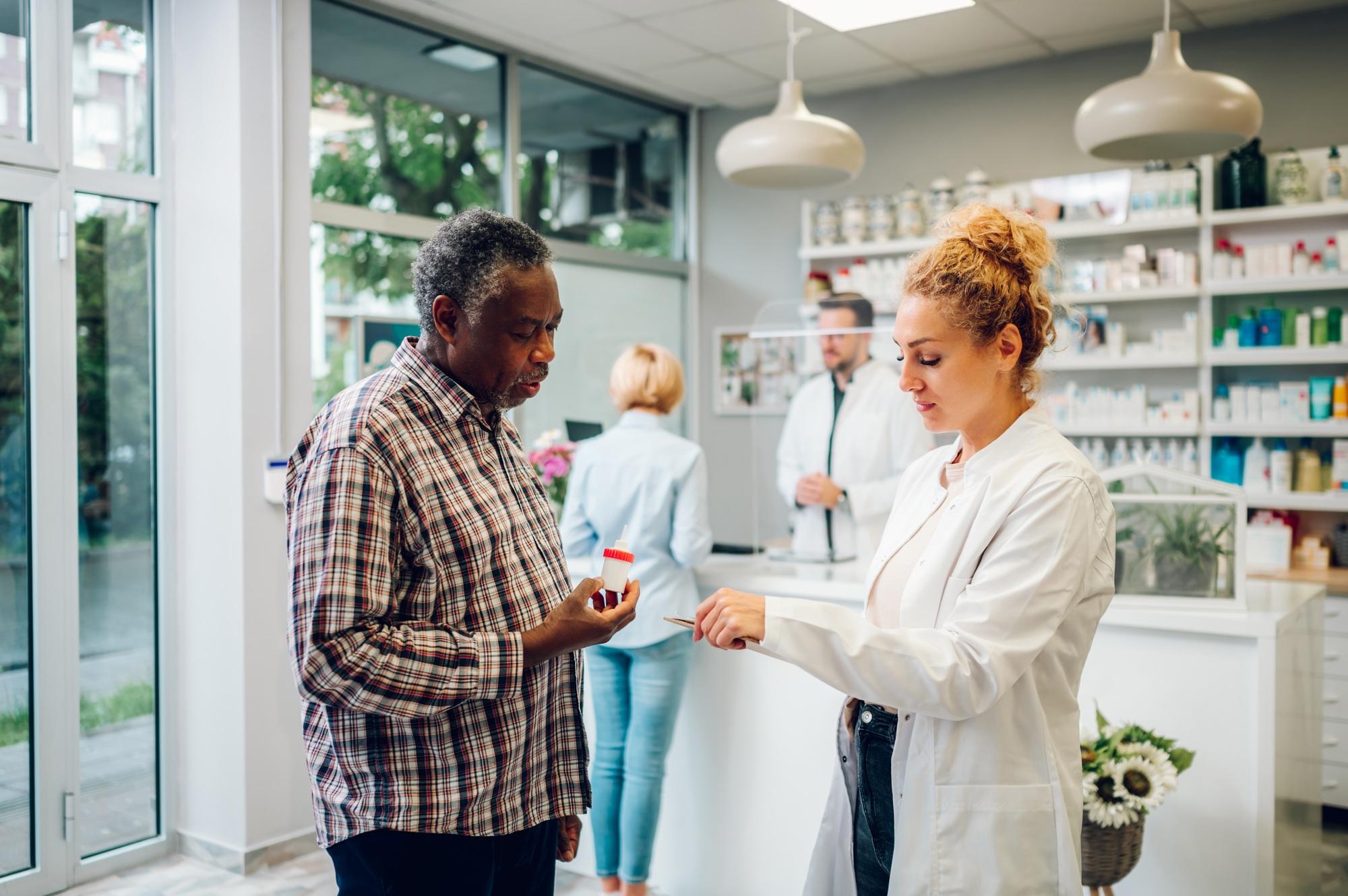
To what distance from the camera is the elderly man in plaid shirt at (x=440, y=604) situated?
1.26 m

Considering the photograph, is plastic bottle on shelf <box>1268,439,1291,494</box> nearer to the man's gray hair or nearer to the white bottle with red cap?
the white bottle with red cap

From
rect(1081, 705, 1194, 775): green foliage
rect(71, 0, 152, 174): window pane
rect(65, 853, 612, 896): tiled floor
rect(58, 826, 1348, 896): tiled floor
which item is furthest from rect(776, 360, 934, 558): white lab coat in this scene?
rect(71, 0, 152, 174): window pane

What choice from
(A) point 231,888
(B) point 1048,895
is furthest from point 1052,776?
(A) point 231,888

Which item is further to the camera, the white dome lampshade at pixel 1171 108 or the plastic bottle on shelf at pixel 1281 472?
the plastic bottle on shelf at pixel 1281 472

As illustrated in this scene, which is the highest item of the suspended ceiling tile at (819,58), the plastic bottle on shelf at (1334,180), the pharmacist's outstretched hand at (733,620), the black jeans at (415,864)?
the suspended ceiling tile at (819,58)

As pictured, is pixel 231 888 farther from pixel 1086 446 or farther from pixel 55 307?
pixel 1086 446

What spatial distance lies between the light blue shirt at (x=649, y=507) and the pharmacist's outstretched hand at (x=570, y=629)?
53.8 inches

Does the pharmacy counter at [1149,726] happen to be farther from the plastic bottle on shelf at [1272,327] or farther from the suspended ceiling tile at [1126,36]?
the suspended ceiling tile at [1126,36]

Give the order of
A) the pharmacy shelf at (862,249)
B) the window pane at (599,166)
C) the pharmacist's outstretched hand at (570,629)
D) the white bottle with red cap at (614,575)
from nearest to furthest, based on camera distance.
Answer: the pharmacist's outstretched hand at (570,629)
the white bottle with red cap at (614,575)
the pharmacy shelf at (862,249)
the window pane at (599,166)

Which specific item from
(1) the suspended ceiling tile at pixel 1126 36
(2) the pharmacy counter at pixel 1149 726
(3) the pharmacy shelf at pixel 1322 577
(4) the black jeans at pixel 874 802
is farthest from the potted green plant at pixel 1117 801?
(1) the suspended ceiling tile at pixel 1126 36

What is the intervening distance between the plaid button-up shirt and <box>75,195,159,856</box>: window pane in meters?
2.16

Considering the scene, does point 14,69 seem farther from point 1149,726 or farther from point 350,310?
point 1149,726

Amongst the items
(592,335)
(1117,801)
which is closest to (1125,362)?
(592,335)

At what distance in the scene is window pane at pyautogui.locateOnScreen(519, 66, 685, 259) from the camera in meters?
4.90
